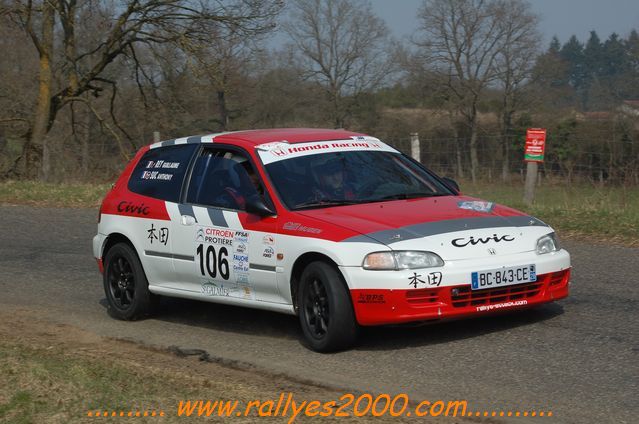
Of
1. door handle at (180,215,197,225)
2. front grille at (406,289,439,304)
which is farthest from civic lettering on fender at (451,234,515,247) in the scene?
door handle at (180,215,197,225)

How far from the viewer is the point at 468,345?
6.65 meters

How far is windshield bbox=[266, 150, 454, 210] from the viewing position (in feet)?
24.2

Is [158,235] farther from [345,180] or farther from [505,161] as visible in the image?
[505,161]

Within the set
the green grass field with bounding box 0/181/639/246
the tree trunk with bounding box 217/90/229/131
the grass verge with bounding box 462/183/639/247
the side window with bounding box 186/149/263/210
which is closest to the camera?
the side window with bounding box 186/149/263/210

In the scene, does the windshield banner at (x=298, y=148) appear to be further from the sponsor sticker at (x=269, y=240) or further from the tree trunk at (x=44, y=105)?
the tree trunk at (x=44, y=105)

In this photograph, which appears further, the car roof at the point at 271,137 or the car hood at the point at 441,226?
the car roof at the point at 271,137

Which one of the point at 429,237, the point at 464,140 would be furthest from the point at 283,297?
the point at 464,140

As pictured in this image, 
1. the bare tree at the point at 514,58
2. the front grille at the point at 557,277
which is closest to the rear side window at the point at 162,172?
the front grille at the point at 557,277

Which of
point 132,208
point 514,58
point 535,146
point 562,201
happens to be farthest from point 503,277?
point 514,58

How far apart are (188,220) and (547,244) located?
9.49ft

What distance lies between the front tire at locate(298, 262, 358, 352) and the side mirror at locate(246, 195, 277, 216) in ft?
2.09

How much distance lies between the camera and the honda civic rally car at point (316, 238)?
646 centimetres

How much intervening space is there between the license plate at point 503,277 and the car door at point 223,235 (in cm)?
153

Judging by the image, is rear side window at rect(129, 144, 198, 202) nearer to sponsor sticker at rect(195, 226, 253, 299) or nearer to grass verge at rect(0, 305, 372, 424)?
sponsor sticker at rect(195, 226, 253, 299)
